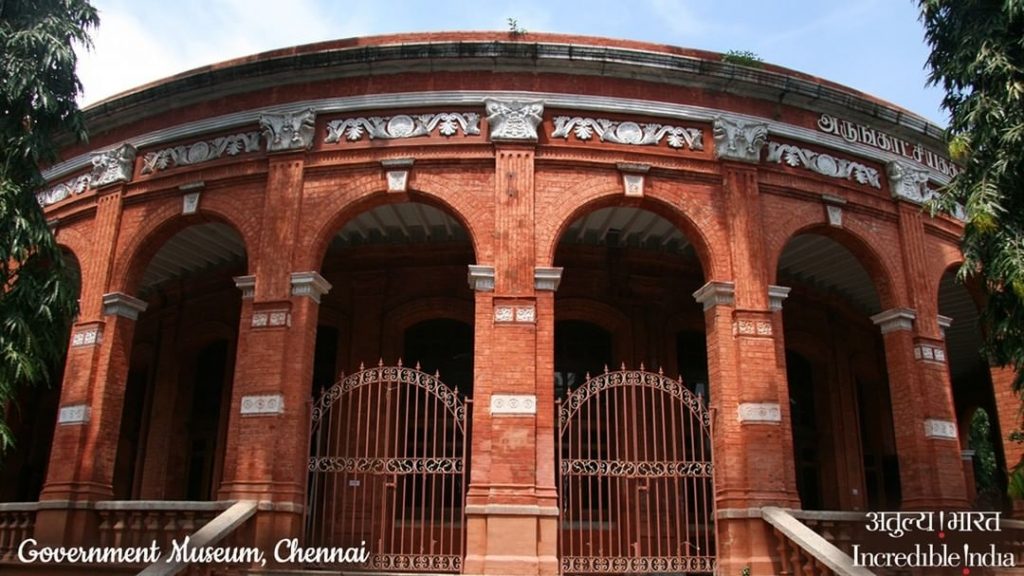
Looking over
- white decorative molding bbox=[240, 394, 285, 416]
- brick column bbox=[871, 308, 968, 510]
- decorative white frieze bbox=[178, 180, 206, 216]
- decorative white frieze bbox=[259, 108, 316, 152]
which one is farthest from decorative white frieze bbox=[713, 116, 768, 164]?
decorative white frieze bbox=[178, 180, 206, 216]

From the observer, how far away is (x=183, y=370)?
59.0ft

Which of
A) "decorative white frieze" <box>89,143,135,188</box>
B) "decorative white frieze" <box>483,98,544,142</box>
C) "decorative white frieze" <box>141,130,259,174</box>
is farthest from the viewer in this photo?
"decorative white frieze" <box>89,143,135,188</box>

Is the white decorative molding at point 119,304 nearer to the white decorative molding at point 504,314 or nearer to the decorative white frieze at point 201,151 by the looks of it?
the decorative white frieze at point 201,151

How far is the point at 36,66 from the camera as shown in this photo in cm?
1070

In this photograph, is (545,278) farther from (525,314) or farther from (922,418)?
(922,418)

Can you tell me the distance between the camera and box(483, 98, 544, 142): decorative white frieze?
1301 centimetres

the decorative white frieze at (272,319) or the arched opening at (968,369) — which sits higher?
the arched opening at (968,369)

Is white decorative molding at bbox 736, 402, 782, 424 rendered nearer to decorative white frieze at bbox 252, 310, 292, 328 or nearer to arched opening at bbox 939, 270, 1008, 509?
arched opening at bbox 939, 270, 1008, 509

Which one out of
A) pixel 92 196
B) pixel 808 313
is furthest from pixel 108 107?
pixel 808 313

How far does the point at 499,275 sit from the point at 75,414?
710 cm

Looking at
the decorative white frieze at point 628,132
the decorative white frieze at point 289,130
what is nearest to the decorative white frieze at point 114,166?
the decorative white frieze at point 289,130

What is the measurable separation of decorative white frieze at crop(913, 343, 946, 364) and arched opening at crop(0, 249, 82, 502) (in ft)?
58.8

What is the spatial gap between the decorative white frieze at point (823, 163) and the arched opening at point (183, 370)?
10.3 metres

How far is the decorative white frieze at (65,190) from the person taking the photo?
1518cm
